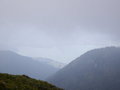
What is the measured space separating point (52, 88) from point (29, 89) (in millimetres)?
5036

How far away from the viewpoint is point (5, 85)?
2450 centimetres

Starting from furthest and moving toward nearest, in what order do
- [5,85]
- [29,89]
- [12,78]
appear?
[12,78]
[29,89]
[5,85]

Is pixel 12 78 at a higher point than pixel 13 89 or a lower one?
higher

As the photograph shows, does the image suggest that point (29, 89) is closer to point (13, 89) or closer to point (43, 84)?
point (13, 89)

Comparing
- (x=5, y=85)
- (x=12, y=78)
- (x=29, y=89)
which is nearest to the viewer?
(x=5, y=85)

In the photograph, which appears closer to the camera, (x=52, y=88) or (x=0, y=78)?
(x=0, y=78)

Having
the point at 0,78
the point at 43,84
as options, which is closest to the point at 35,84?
the point at 43,84

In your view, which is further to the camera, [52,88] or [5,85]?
[52,88]

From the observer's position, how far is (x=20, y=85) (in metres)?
26.8

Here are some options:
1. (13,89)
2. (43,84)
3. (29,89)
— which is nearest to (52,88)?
(43,84)

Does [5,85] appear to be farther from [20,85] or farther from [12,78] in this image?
[12,78]

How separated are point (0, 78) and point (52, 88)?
771 cm

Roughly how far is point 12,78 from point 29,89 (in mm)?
4045

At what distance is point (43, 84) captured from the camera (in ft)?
101
